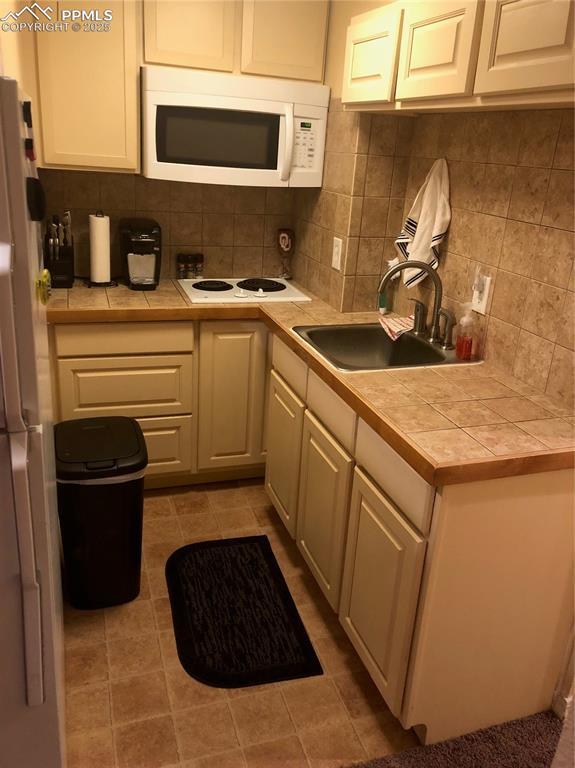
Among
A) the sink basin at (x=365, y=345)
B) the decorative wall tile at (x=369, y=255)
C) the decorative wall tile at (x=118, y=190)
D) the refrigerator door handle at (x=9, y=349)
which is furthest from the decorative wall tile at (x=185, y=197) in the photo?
the refrigerator door handle at (x=9, y=349)

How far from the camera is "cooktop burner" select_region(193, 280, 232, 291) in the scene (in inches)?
113

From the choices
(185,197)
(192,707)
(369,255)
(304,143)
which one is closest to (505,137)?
(369,255)

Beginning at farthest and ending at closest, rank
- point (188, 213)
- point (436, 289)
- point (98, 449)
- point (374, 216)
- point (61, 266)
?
1. point (188, 213)
2. point (61, 266)
3. point (374, 216)
4. point (436, 289)
5. point (98, 449)

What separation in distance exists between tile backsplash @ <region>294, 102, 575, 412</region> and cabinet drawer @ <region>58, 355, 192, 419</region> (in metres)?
0.78

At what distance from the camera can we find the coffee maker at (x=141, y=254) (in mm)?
2740

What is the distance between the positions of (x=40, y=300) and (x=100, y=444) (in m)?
0.78

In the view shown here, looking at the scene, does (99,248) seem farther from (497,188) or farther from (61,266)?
(497,188)

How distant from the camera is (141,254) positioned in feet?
9.02

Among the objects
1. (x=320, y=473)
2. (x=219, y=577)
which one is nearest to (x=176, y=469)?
(x=219, y=577)

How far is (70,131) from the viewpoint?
7.95 ft

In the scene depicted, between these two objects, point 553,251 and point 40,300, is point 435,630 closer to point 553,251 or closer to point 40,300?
point 553,251

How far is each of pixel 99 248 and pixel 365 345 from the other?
124 cm

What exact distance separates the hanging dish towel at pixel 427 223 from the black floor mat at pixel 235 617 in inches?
50.1

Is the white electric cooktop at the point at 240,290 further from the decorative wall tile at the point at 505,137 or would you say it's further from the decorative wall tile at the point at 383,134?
the decorative wall tile at the point at 505,137
